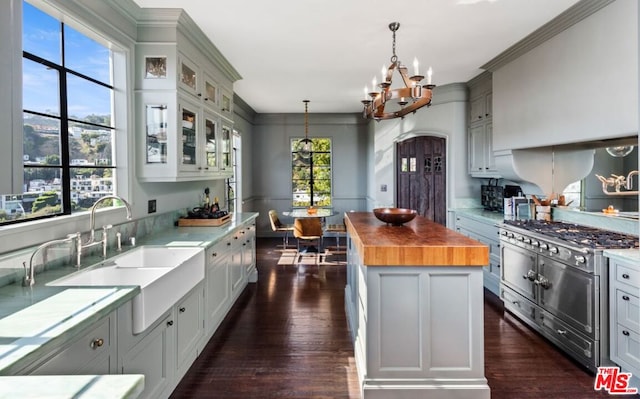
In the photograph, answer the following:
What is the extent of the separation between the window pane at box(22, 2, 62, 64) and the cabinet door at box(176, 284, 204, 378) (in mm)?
1767

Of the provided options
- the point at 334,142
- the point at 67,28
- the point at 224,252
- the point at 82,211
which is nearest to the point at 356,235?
the point at 224,252

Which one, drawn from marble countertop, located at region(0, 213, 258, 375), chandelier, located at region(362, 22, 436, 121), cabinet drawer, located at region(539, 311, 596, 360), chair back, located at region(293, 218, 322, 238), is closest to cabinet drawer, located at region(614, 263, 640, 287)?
cabinet drawer, located at region(539, 311, 596, 360)

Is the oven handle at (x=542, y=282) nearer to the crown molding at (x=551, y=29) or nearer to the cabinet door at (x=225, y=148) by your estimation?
the crown molding at (x=551, y=29)

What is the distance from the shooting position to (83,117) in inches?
103

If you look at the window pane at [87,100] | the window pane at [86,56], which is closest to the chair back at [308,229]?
the window pane at [87,100]

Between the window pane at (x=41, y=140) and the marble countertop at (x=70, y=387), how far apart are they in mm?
1622

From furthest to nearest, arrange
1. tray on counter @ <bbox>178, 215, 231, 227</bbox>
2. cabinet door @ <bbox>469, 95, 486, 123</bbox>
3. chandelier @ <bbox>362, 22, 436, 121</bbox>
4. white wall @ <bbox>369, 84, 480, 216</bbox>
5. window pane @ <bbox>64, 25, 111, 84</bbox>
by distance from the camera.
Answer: white wall @ <bbox>369, 84, 480, 216</bbox>, cabinet door @ <bbox>469, 95, 486, 123</bbox>, tray on counter @ <bbox>178, 215, 231, 227</bbox>, chandelier @ <bbox>362, 22, 436, 121</bbox>, window pane @ <bbox>64, 25, 111, 84</bbox>

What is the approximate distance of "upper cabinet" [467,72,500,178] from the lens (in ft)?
16.2

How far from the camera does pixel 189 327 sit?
2666 mm

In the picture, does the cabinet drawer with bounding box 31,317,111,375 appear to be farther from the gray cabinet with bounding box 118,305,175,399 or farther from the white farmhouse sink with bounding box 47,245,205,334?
the white farmhouse sink with bounding box 47,245,205,334

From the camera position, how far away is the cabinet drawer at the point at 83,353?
51.0 inches

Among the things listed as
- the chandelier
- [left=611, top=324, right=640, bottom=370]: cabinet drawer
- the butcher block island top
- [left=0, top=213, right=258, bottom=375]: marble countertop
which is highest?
the chandelier

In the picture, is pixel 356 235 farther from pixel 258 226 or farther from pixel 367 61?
pixel 258 226

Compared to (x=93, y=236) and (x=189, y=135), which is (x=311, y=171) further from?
(x=93, y=236)
